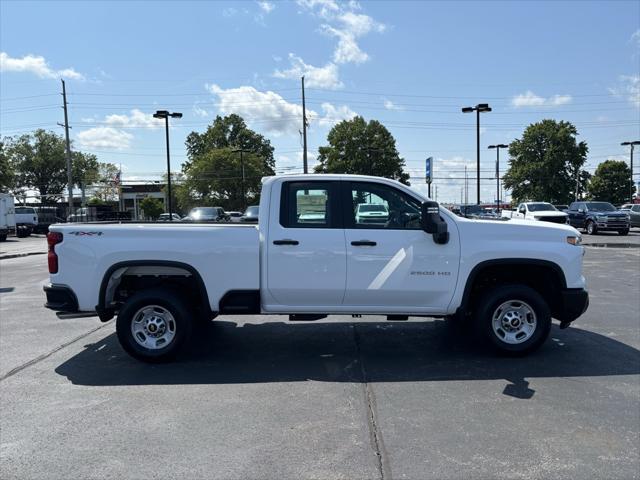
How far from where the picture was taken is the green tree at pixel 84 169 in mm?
84062

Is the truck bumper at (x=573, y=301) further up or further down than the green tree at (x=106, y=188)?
further down

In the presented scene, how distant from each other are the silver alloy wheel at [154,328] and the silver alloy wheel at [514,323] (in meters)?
3.65

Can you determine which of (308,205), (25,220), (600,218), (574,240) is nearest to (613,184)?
(600,218)

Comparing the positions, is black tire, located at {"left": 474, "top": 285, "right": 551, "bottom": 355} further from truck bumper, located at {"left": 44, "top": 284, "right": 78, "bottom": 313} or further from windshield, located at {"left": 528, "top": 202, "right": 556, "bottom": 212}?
windshield, located at {"left": 528, "top": 202, "right": 556, "bottom": 212}

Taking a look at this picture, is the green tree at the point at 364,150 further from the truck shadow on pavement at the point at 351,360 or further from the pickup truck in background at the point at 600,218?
the truck shadow on pavement at the point at 351,360

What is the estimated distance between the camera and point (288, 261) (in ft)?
18.0

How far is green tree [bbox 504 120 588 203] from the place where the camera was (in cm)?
7106

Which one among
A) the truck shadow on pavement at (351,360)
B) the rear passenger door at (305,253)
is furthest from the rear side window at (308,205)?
the truck shadow on pavement at (351,360)

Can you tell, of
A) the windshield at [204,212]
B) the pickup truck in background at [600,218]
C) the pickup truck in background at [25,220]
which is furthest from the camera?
the pickup truck in background at [25,220]

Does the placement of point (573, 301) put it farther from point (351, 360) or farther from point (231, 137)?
point (231, 137)

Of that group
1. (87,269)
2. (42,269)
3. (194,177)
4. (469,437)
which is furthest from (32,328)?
(194,177)

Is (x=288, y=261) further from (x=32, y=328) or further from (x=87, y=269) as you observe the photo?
(x=32, y=328)

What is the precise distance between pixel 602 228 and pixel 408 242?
89.9 feet

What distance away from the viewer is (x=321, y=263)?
18.0 feet
